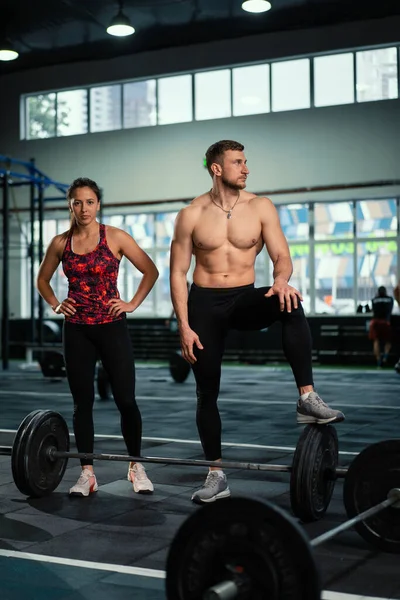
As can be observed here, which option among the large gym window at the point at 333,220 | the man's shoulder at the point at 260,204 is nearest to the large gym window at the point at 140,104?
the large gym window at the point at 333,220

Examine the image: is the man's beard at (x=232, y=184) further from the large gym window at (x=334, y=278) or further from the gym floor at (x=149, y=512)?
the large gym window at (x=334, y=278)

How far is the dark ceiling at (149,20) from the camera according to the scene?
10.8m

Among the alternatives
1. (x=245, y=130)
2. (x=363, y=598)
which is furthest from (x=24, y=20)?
(x=363, y=598)

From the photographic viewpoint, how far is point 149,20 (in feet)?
38.1

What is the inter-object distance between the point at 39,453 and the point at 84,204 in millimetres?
1019

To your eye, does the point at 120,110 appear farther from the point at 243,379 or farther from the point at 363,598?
the point at 363,598

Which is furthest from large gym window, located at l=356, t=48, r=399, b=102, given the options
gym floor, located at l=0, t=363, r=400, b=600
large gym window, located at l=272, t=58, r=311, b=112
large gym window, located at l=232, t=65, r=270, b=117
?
gym floor, located at l=0, t=363, r=400, b=600

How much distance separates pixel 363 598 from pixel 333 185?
34.8 ft

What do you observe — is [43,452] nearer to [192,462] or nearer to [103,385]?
[192,462]

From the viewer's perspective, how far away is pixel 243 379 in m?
9.72

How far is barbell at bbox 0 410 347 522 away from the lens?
2.75 m

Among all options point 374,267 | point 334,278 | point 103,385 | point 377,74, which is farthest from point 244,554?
point 377,74

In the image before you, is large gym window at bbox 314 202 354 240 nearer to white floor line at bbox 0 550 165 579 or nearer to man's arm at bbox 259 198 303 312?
man's arm at bbox 259 198 303 312

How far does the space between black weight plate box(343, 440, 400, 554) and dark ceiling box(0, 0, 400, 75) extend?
8993 millimetres
